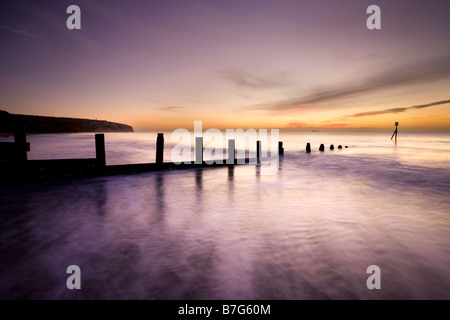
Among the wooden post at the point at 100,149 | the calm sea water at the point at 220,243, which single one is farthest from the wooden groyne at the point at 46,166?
the calm sea water at the point at 220,243

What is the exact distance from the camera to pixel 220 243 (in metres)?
3.83

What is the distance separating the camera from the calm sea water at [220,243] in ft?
8.73

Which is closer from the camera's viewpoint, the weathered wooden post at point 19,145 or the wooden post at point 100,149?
the weathered wooden post at point 19,145

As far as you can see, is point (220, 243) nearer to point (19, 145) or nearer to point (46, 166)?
point (46, 166)

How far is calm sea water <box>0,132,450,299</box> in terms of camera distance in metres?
2.66

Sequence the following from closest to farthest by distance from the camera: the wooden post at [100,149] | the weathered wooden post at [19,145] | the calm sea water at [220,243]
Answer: the calm sea water at [220,243], the weathered wooden post at [19,145], the wooden post at [100,149]

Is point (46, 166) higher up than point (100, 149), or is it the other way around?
point (100, 149)

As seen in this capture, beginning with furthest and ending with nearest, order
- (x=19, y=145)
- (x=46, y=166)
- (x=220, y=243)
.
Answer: (x=46, y=166)
(x=19, y=145)
(x=220, y=243)

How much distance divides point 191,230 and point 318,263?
2443 millimetres

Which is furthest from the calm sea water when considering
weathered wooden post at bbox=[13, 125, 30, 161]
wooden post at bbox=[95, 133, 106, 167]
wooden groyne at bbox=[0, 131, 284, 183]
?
wooden post at bbox=[95, 133, 106, 167]

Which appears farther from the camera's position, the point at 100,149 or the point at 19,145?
the point at 100,149

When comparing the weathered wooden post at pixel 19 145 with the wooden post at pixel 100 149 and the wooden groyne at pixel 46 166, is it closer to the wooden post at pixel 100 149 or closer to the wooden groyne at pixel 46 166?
the wooden groyne at pixel 46 166

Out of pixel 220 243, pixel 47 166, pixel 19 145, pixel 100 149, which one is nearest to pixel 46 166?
pixel 47 166

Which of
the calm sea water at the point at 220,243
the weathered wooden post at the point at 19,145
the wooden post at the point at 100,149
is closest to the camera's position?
the calm sea water at the point at 220,243
